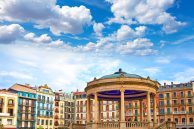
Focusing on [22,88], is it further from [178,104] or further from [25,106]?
[178,104]

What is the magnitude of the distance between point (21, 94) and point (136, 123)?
67559 millimetres

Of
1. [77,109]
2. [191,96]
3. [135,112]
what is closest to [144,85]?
[191,96]

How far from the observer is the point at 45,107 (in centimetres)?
10256

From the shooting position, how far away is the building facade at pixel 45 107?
99.6 meters

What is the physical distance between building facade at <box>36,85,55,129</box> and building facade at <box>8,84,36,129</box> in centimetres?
243

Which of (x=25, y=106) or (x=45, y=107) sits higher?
(x=25, y=106)

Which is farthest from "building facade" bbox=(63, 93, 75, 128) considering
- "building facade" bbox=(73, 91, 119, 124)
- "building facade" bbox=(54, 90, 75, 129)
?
"building facade" bbox=(73, 91, 119, 124)

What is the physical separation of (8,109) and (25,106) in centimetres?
831

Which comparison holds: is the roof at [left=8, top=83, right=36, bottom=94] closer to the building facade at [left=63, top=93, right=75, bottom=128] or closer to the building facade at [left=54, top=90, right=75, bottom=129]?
the building facade at [left=54, top=90, right=75, bottom=129]

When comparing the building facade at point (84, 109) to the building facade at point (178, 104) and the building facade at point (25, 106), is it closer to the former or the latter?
the building facade at point (178, 104)

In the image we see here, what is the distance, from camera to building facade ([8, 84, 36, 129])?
91.0 m

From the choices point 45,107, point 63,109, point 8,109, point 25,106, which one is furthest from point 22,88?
point 63,109

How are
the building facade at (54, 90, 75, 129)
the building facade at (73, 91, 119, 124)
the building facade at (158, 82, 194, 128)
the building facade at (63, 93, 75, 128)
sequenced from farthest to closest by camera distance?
the building facade at (63, 93, 75, 128)
the building facade at (73, 91, 119, 124)
the building facade at (54, 90, 75, 129)
the building facade at (158, 82, 194, 128)

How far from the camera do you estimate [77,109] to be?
11769cm
